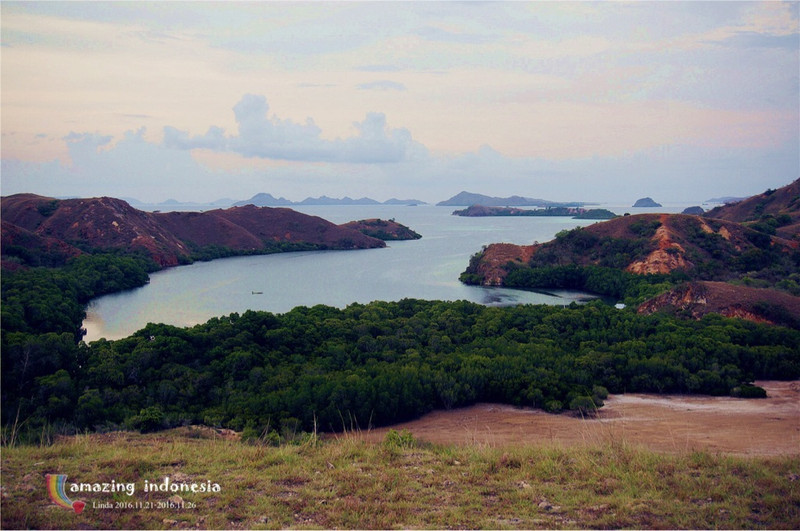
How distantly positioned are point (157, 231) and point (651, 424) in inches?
2476

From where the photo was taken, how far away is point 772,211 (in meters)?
76.2

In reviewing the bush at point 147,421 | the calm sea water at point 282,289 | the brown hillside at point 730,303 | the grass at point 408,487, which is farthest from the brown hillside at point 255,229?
the grass at point 408,487

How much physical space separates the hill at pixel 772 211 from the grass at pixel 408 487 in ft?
190

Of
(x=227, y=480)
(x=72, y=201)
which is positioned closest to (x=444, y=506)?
(x=227, y=480)

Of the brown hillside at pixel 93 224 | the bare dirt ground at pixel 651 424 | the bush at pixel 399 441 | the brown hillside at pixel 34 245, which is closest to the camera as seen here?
the bush at pixel 399 441

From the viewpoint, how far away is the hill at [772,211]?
2280 inches

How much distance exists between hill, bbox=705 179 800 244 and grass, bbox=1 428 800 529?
57.9 m

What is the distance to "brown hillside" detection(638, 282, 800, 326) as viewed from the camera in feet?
94.2

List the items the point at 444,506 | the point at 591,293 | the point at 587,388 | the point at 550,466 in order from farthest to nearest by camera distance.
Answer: the point at 591,293 < the point at 587,388 < the point at 550,466 < the point at 444,506

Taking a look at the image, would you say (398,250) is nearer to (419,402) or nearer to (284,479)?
(419,402)

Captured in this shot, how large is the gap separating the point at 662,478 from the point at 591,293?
40.6 m

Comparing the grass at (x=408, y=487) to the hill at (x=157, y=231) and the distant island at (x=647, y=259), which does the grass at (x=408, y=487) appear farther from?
the hill at (x=157, y=231)

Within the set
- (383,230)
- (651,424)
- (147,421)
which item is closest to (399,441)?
(147,421)

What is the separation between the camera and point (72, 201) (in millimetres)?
62719
